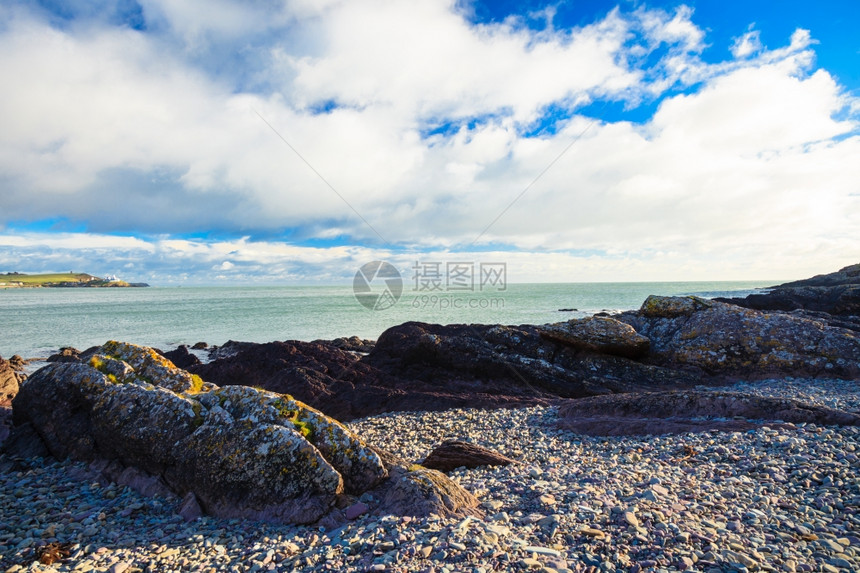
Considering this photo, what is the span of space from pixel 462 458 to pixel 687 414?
5825 millimetres

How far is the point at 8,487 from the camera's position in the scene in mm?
5980

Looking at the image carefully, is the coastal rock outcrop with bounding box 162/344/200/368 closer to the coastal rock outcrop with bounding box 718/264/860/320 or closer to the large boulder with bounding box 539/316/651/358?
the large boulder with bounding box 539/316/651/358

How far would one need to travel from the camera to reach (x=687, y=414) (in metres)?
9.88

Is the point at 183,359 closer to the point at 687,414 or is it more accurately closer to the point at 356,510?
the point at 356,510

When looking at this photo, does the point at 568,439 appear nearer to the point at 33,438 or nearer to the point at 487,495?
the point at 487,495

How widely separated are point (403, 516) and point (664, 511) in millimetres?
3004

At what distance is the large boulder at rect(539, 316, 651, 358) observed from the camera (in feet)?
55.0

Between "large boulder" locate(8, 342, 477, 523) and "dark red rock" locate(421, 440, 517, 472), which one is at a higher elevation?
"large boulder" locate(8, 342, 477, 523)

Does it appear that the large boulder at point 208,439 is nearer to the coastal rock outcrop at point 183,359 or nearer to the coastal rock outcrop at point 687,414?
the coastal rock outcrop at point 687,414

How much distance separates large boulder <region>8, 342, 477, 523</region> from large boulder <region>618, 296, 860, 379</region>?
14617 millimetres

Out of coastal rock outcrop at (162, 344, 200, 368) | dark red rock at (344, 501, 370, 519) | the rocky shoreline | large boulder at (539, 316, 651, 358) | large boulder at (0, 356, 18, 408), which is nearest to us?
the rocky shoreline

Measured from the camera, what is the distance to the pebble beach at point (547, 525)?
4.07 m

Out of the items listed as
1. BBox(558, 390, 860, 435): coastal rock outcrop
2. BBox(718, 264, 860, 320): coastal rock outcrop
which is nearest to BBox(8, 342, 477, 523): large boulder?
BBox(558, 390, 860, 435): coastal rock outcrop

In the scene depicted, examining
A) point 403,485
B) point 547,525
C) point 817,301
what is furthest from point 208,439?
point 817,301
